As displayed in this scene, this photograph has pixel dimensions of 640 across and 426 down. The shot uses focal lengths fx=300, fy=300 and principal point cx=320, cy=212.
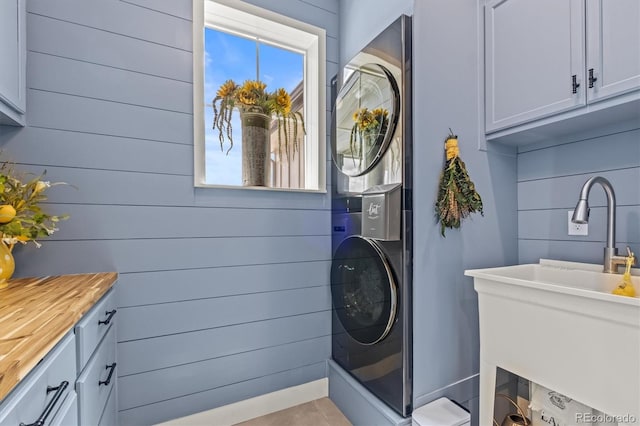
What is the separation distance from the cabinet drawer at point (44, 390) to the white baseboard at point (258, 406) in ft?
3.40

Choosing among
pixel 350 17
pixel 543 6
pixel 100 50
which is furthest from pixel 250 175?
pixel 543 6

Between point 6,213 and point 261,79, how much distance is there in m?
1.48

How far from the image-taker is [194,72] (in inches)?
65.1

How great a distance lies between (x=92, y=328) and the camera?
3.24 feet

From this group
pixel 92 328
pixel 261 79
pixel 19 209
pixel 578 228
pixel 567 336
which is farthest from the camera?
pixel 261 79

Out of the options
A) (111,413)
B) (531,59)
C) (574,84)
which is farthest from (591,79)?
(111,413)

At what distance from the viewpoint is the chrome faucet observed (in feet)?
4.06

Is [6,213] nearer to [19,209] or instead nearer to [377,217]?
[19,209]

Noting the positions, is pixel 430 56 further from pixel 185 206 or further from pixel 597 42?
pixel 185 206

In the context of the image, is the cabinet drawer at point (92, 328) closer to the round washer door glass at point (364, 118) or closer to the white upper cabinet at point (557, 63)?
the round washer door glass at point (364, 118)

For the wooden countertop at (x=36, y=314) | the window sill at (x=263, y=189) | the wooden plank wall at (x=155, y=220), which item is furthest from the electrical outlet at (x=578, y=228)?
the wooden countertop at (x=36, y=314)

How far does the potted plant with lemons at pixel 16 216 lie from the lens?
1.12 metres

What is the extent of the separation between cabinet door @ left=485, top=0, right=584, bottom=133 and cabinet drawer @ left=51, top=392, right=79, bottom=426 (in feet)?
6.66

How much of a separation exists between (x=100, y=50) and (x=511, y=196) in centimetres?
235
